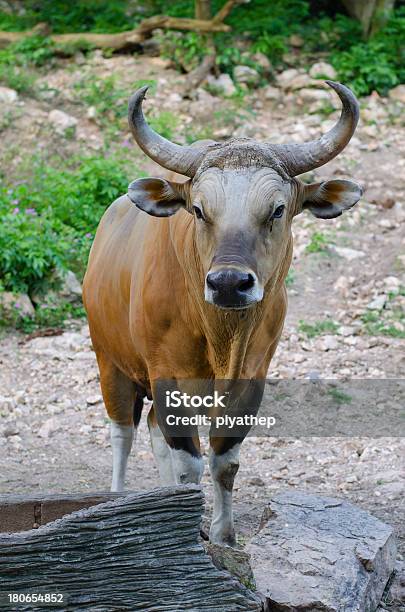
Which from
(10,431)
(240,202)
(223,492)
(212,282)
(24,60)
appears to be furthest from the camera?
(24,60)

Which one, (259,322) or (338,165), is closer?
(259,322)

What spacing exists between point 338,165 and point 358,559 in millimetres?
7431

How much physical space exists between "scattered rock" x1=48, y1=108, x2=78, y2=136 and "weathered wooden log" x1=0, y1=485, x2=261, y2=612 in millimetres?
8681

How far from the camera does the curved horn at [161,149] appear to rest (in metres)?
4.75

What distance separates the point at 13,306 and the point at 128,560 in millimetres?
5580

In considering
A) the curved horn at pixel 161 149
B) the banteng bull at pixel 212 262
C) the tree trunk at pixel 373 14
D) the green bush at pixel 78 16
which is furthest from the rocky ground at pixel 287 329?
the curved horn at pixel 161 149

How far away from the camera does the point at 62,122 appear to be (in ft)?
40.0

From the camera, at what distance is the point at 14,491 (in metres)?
6.56

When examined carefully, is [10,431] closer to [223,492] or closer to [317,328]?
[223,492]

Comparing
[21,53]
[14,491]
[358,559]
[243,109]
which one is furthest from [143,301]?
[21,53]

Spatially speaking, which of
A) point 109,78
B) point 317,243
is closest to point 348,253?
point 317,243

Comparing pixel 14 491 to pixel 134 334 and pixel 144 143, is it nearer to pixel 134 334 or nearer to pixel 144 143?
pixel 134 334

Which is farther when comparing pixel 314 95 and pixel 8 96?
pixel 314 95

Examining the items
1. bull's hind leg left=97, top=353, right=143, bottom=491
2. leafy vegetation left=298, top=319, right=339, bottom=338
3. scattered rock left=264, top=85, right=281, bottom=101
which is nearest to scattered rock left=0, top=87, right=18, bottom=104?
scattered rock left=264, top=85, right=281, bottom=101
